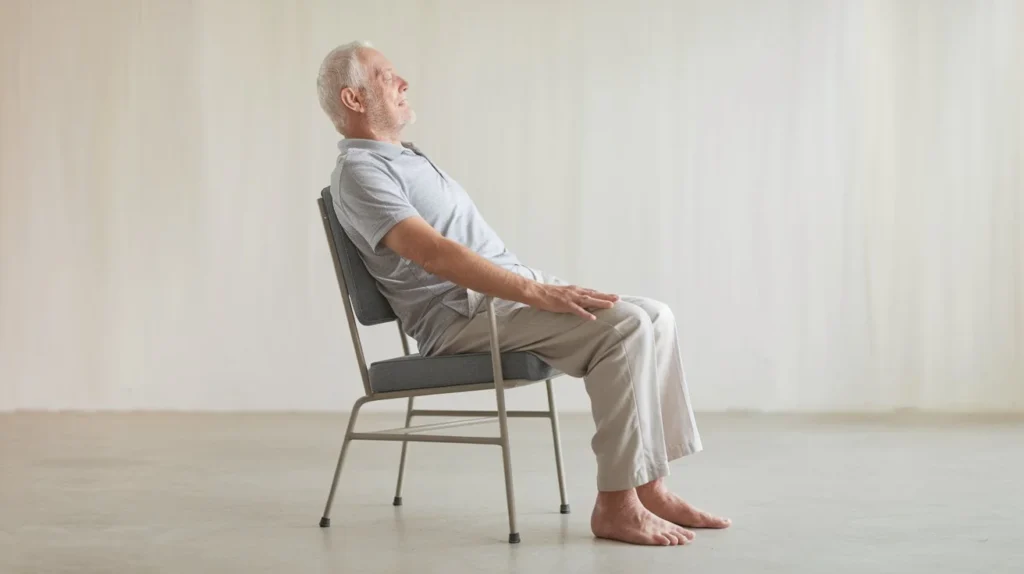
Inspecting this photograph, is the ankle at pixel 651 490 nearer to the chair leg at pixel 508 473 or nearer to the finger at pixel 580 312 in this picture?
the chair leg at pixel 508 473

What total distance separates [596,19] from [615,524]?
13.0ft

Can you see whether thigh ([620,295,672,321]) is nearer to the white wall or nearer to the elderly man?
the elderly man

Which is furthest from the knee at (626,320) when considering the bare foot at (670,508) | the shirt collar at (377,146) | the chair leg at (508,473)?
the shirt collar at (377,146)

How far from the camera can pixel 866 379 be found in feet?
18.2

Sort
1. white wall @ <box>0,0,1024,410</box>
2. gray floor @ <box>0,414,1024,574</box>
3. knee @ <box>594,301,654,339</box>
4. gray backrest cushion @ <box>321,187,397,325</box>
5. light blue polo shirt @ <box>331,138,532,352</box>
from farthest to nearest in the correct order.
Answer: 1. white wall @ <box>0,0,1024,410</box>
2. gray backrest cushion @ <box>321,187,397,325</box>
3. light blue polo shirt @ <box>331,138,532,352</box>
4. knee @ <box>594,301,654,339</box>
5. gray floor @ <box>0,414,1024,574</box>

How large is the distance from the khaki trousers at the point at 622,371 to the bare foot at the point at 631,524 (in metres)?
0.04

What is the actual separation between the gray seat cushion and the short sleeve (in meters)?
0.28

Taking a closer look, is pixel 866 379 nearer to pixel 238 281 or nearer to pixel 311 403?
→ pixel 311 403

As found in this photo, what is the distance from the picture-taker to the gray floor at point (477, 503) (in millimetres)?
2189

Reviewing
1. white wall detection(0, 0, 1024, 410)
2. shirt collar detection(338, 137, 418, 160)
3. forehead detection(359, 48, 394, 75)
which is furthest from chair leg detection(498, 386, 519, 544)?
white wall detection(0, 0, 1024, 410)

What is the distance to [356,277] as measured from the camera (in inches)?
101

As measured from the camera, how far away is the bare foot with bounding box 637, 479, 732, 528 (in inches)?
95.8

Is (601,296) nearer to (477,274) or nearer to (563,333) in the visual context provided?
(563,333)

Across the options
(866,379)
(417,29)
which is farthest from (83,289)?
(866,379)
